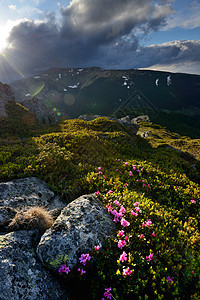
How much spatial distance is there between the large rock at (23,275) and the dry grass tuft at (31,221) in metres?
0.47

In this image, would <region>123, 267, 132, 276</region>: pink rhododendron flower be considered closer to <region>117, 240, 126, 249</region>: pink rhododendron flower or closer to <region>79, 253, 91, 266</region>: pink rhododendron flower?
<region>117, 240, 126, 249</region>: pink rhododendron flower

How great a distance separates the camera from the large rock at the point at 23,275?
3338 millimetres

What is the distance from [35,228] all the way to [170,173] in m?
9.26

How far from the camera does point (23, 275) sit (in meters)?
3.63

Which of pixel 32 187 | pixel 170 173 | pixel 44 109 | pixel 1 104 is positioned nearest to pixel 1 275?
pixel 32 187

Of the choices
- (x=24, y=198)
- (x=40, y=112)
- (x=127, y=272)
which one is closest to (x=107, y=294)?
(x=127, y=272)

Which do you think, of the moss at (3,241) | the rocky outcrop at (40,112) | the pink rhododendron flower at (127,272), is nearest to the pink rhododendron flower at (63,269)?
the pink rhododendron flower at (127,272)

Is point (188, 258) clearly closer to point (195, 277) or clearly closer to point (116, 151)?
point (195, 277)

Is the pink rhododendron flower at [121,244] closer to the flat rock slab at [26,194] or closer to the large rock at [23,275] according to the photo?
the large rock at [23,275]

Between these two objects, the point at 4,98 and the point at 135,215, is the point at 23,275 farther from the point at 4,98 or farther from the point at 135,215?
the point at 4,98

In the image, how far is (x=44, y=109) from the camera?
111ft

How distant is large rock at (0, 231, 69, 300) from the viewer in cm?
334

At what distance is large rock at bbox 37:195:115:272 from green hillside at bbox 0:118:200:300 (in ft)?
1.05

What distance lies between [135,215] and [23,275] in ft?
12.6
